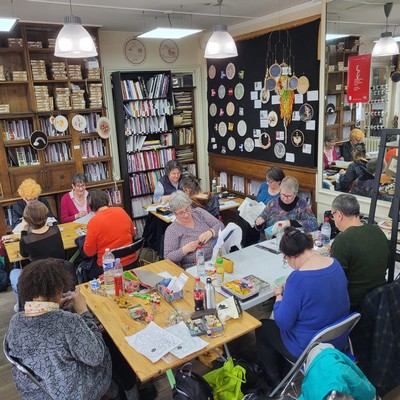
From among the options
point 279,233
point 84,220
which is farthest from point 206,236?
point 84,220

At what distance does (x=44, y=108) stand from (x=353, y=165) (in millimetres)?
3824

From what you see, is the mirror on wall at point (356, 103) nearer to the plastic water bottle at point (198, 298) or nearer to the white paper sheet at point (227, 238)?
the white paper sheet at point (227, 238)

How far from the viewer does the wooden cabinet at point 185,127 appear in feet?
20.2

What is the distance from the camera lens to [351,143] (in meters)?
4.19

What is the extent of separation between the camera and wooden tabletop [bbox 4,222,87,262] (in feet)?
11.0

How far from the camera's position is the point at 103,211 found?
3256 mm

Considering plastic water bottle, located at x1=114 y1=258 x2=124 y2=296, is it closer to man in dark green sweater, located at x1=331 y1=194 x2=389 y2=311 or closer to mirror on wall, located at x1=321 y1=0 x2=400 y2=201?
man in dark green sweater, located at x1=331 y1=194 x2=389 y2=311

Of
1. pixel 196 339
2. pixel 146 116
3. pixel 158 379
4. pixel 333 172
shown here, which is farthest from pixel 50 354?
pixel 146 116

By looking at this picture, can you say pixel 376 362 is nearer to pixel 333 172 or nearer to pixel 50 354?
pixel 50 354

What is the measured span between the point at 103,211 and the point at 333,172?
2.66 meters

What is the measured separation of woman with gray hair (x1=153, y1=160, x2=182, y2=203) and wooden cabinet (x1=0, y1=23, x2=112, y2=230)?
1118 millimetres

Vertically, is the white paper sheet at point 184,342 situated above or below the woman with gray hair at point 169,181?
below

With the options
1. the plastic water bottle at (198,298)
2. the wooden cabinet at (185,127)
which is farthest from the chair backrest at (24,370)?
the wooden cabinet at (185,127)

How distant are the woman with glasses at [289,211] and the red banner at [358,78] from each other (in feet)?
4.21
